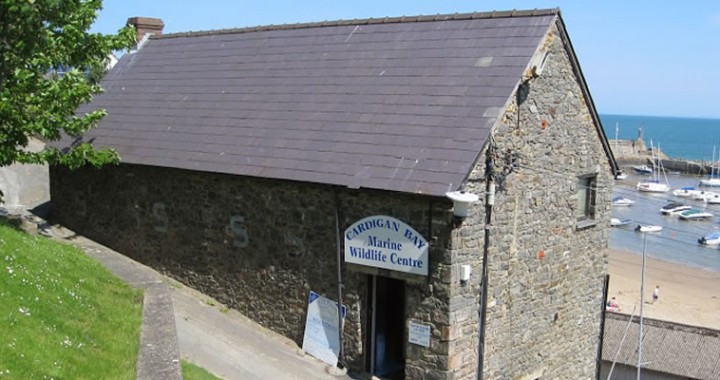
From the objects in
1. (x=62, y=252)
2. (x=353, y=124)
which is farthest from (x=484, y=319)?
(x=62, y=252)

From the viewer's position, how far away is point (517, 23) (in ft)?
43.6

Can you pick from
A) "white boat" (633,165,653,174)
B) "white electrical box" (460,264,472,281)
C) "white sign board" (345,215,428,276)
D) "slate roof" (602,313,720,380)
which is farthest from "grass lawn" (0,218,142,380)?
"white boat" (633,165,653,174)

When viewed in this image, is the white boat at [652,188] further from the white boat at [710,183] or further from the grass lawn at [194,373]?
the grass lawn at [194,373]

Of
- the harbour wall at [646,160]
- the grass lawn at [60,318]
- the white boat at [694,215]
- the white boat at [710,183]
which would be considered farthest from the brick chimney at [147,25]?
the harbour wall at [646,160]

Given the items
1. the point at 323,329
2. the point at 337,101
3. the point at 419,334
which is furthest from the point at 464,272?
the point at 337,101

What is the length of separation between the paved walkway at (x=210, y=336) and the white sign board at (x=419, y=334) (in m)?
1.76

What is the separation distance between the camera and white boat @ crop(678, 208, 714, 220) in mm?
64062

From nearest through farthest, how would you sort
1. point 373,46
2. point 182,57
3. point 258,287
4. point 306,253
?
1. point 306,253
2. point 258,287
3. point 373,46
4. point 182,57

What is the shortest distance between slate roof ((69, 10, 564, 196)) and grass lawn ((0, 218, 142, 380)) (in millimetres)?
3926

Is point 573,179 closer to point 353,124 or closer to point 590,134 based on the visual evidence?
point 590,134

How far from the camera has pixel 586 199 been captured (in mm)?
15734

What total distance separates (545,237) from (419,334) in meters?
3.72

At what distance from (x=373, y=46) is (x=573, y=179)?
502cm

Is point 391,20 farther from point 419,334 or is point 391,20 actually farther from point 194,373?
point 194,373
